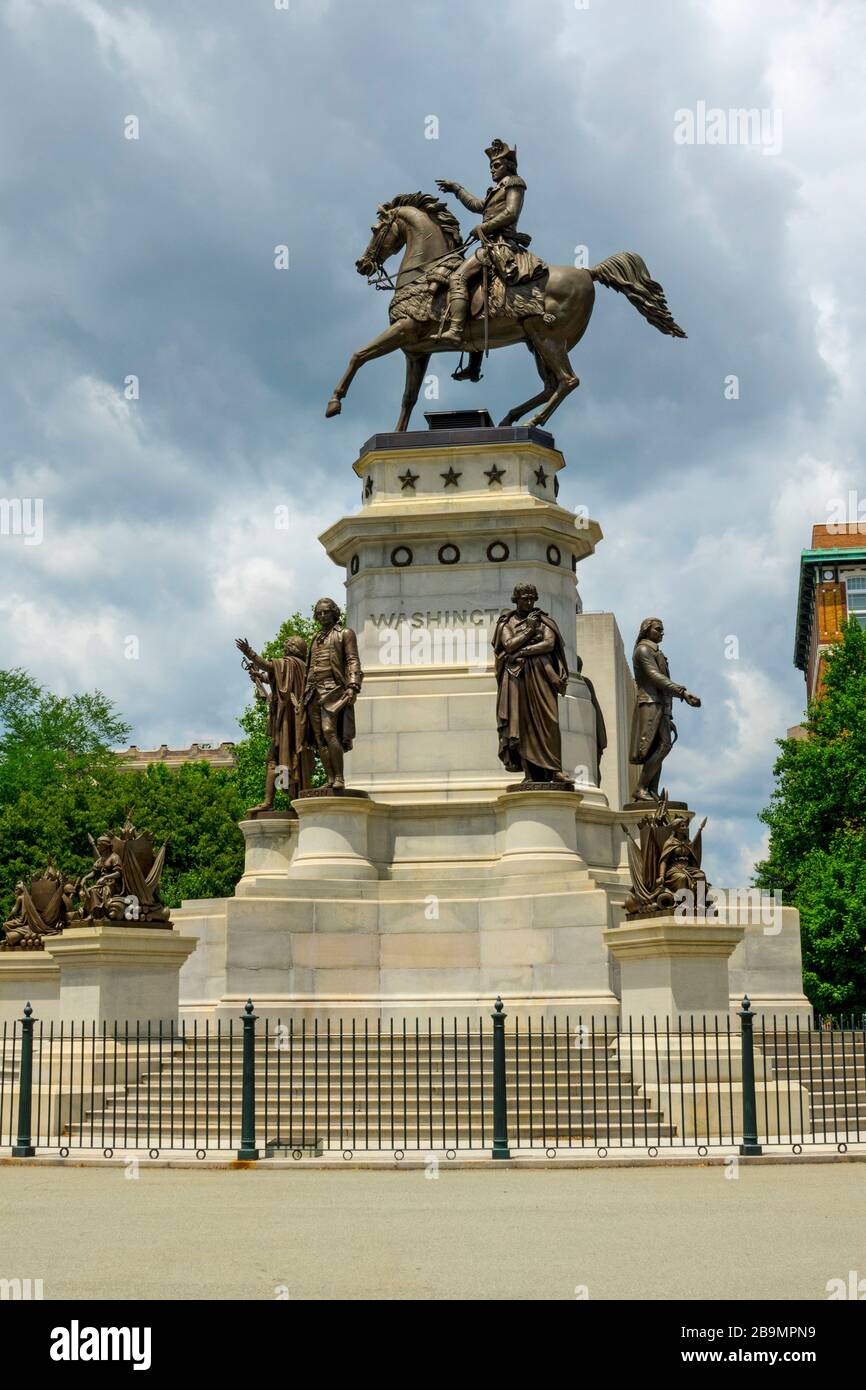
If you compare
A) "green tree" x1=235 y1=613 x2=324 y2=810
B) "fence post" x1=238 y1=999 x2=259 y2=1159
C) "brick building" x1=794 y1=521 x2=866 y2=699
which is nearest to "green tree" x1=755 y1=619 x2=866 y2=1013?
"green tree" x1=235 y1=613 x2=324 y2=810

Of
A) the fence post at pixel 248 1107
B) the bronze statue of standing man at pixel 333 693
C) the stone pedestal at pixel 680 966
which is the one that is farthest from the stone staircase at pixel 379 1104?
the bronze statue of standing man at pixel 333 693

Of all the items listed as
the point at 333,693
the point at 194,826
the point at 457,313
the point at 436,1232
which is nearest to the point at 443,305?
the point at 457,313

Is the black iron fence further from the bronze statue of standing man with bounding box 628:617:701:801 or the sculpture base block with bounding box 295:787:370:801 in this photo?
the bronze statue of standing man with bounding box 628:617:701:801

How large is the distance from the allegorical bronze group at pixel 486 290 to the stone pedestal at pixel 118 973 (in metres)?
12.8

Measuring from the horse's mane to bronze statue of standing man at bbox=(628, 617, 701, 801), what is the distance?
8.47 metres

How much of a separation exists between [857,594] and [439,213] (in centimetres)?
7670

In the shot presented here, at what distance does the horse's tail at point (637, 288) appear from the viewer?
31.8 meters

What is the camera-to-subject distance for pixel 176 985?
22.6 metres

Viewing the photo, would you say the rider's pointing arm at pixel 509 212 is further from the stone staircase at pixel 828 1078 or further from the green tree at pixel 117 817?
the green tree at pixel 117 817

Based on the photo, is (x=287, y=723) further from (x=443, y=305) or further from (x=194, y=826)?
(x=194, y=826)

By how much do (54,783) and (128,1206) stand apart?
52817mm

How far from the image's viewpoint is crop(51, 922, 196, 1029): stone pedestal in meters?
21.9

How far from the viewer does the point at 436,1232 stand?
39.0 feet
